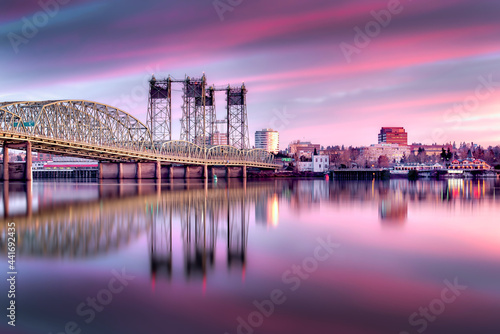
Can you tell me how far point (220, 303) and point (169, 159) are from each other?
85.3 metres

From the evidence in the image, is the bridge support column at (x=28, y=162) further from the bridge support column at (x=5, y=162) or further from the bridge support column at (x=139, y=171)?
the bridge support column at (x=139, y=171)

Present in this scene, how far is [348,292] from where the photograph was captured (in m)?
8.35

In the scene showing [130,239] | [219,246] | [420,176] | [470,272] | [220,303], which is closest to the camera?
[220,303]

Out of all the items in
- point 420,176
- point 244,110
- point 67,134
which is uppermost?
point 244,110

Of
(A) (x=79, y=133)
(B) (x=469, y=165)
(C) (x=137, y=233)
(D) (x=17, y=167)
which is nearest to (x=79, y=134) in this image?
(A) (x=79, y=133)

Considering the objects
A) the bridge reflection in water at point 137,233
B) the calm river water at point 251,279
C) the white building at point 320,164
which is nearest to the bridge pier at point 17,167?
the bridge reflection in water at point 137,233

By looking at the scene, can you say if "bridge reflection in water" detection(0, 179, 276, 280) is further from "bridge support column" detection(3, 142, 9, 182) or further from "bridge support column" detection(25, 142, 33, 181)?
"bridge support column" detection(3, 142, 9, 182)

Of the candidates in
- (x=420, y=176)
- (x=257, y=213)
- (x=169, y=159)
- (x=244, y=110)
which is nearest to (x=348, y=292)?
(x=257, y=213)

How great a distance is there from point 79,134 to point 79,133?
0.46m

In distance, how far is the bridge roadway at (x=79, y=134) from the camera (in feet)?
198

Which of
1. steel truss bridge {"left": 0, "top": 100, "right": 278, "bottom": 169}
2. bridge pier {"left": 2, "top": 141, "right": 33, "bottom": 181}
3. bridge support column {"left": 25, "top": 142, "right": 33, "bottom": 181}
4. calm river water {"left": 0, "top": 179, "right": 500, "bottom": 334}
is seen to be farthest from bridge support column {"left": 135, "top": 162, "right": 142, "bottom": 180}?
calm river water {"left": 0, "top": 179, "right": 500, "bottom": 334}

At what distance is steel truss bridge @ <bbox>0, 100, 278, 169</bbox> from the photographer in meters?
60.9

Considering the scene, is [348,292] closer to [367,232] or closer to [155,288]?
[155,288]

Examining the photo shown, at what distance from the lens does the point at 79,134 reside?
251 ft
